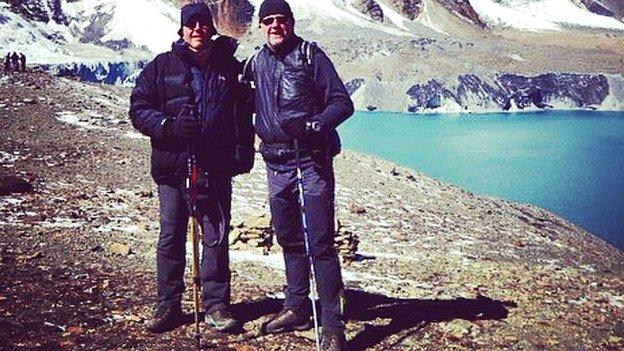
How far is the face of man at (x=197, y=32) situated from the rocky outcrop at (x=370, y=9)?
139 meters

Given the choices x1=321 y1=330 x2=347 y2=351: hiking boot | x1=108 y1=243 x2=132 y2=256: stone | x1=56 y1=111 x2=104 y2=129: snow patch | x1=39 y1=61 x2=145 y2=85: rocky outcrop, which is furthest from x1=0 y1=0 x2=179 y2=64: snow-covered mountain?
x1=321 y1=330 x2=347 y2=351: hiking boot

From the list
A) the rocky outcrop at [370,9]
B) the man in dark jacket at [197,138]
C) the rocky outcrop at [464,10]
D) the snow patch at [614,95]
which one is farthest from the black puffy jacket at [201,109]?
the rocky outcrop at [464,10]

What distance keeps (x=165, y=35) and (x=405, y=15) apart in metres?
71.4

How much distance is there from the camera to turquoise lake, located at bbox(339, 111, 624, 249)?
107 ft

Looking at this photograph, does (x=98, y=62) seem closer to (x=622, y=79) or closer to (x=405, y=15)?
(x=622, y=79)

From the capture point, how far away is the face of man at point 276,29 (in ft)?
15.9

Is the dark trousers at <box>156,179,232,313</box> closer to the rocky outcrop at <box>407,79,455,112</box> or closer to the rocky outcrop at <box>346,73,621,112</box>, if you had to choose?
the rocky outcrop at <box>346,73,621,112</box>

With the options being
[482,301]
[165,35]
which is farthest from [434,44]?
[482,301]

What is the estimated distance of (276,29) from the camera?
15.9 ft

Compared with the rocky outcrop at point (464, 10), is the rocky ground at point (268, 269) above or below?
below

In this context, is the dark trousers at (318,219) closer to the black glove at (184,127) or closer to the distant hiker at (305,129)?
the distant hiker at (305,129)

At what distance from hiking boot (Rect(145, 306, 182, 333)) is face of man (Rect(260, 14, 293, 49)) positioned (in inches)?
96.6

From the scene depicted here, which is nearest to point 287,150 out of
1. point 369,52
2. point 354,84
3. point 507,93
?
point 354,84

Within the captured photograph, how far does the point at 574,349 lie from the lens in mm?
5820
